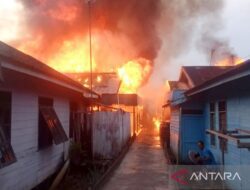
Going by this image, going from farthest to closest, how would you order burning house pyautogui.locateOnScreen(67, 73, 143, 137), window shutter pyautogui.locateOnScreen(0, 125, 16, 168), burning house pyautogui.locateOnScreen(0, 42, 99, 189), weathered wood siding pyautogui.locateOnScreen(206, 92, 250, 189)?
burning house pyautogui.locateOnScreen(67, 73, 143, 137) < weathered wood siding pyautogui.locateOnScreen(206, 92, 250, 189) < burning house pyautogui.locateOnScreen(0, 42, 99, 189) < window shutter pyautogui.locateOnScreen(0, 125, 16, 168)

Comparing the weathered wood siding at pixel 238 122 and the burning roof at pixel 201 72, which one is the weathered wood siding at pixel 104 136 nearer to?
the weathered wood siding at pixel 238 122

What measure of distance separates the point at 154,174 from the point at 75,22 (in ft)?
73.3

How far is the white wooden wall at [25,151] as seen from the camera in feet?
23.1

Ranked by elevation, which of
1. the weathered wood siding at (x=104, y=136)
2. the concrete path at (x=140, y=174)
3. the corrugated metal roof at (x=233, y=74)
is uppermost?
the corrugated metal roof at (x=233, y=74)

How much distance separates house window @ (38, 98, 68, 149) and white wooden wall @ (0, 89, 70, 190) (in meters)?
0.26

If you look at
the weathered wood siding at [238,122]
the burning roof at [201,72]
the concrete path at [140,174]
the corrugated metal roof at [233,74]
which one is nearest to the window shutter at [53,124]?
the concrete path at [140,174]

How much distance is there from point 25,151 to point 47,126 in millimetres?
1413

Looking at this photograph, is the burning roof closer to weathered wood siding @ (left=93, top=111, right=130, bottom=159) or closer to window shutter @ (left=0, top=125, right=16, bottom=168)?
weathered wood siding @ (left=93, top=111, right=130, bottom=159)

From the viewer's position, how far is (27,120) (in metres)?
8.02

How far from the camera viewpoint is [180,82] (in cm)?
2370

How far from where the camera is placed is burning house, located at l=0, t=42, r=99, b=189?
596cm

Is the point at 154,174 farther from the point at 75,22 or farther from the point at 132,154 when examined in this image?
the point at 75,22

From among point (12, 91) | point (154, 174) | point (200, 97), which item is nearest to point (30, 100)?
point (12, 91)

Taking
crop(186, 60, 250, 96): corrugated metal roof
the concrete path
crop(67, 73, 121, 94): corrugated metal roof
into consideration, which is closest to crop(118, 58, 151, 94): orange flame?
crop(67, 73, 121, 94): corrugated metal roof
